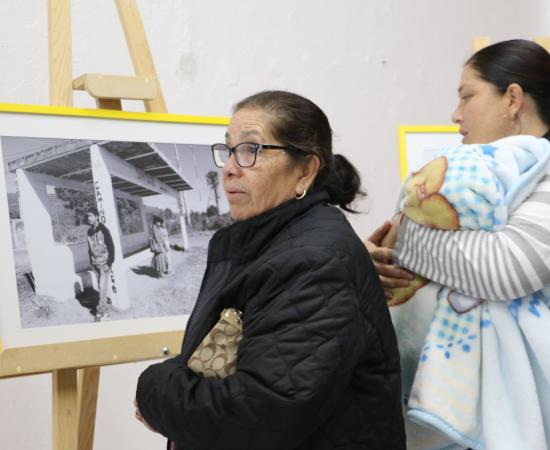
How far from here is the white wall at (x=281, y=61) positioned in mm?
2641

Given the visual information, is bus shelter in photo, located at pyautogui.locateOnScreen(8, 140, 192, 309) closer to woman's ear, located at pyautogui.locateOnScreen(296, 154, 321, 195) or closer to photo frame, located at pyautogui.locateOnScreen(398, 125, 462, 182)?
woman's ear, located at pyautogui.locateOnScreen(296, 154, 321, 195)

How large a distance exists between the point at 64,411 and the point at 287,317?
2.94ft

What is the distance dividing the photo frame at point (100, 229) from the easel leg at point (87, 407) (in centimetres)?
22

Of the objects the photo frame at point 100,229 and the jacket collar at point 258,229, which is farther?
the photo frame at point 100,229

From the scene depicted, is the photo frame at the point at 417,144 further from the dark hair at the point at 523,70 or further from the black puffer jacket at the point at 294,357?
the black puffer jacket at the point at 294,357

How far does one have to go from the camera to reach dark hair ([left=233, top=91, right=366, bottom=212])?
1.41 m

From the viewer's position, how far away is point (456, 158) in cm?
139

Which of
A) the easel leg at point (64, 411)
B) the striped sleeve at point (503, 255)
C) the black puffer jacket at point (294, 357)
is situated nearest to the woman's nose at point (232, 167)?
the black puffer jacket at point (294, 357)

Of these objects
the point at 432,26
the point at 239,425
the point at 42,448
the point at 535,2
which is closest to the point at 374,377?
the point at 239,425

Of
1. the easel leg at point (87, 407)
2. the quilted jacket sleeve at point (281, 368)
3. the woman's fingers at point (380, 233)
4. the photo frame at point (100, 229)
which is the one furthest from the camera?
the easel leg at point (87, 407)

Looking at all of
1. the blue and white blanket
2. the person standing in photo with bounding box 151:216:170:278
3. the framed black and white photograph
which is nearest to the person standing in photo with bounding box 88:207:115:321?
the framed black and white photograph

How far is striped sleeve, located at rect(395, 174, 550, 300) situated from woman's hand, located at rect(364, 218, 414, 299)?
0.34ft

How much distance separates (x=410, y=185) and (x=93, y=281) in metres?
0.88

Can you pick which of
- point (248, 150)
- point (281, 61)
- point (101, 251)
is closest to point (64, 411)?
point (101, 251)
